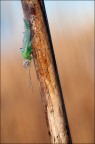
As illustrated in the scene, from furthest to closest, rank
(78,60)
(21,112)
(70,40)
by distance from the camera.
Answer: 1. (70,40)
2. (78,60)
3. (21,112)

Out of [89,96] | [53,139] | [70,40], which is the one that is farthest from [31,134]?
[53,139]

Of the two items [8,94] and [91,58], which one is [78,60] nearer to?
[91,58]

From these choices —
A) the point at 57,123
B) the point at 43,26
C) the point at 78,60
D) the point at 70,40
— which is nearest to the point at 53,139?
the point at 57,123

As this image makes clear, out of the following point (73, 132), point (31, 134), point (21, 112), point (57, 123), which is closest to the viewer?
point (57, 123)

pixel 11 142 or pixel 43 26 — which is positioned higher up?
pixel 43 26

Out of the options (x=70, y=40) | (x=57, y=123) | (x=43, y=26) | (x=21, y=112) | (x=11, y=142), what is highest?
(x=70, y=40)

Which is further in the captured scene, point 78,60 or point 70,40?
point 70,40

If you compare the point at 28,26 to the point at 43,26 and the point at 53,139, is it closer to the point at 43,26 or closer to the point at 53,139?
the point at 43,26
